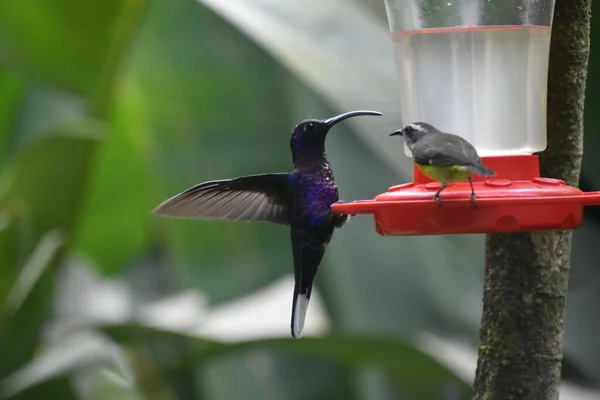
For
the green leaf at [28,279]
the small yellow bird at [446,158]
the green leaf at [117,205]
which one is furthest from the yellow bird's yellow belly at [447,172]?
the green leaf at [117,205]

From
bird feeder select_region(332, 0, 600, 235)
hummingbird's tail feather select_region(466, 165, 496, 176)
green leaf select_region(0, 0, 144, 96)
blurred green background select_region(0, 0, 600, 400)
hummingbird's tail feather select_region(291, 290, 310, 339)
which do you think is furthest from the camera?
green leaf select_region(0, 0, 144, 96)

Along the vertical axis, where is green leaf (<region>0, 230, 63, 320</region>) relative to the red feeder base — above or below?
below

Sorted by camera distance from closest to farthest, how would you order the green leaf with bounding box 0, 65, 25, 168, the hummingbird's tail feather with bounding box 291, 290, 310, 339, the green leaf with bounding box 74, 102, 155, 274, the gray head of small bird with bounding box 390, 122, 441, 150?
the gray head of small bird with bounding box 390, 122, 441, 150
the hummingbird's tail feather with bounding box 291, 290, 310, 339
the green leaf with bounding box 0, 65, 25, 168
the green leaf with bounding box 74, 102, 155, 274

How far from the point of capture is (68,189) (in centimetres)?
233

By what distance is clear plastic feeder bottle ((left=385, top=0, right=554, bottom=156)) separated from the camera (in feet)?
4.58

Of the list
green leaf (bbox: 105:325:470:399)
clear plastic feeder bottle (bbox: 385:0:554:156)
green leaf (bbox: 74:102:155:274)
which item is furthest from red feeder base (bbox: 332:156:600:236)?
green leaf (bbox: 74:102:155:274)

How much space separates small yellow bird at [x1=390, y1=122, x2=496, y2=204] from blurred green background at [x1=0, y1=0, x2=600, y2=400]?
1.59ft

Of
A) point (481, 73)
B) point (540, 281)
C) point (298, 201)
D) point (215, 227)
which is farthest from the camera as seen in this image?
point (215, 227)

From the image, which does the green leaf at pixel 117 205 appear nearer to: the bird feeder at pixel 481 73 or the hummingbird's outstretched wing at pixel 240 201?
the hummingbird's outstretched wing at pixel 240 201

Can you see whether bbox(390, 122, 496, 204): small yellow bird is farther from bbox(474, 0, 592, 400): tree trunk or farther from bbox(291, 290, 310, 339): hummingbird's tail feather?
bbox(291, 290, 310, 339): hummingbird's tail feather

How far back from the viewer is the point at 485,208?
3.72 feet

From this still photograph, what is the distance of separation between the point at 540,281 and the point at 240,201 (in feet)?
1.85

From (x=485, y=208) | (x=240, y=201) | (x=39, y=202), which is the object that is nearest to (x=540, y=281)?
(x=485, y=208)

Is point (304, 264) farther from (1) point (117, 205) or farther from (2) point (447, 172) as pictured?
(1) point (117, 205)
